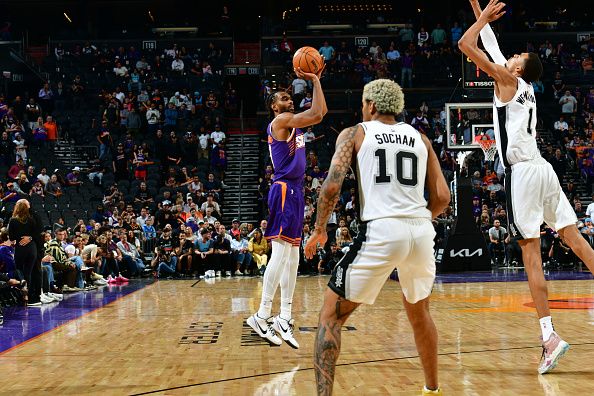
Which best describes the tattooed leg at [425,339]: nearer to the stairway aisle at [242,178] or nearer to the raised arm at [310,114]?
the raised arm at [310,114]

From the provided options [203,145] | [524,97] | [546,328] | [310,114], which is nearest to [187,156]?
[203,145]

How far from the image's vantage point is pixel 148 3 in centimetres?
3139

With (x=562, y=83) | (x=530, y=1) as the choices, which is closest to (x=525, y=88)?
(x=562, y=83)

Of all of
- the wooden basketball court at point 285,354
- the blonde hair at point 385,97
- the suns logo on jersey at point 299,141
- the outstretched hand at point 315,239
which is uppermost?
the blonde hair at point 385,97

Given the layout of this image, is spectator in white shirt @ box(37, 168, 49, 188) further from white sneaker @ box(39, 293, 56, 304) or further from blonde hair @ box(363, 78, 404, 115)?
blonde hair @ box(363, 78, 404, 115)

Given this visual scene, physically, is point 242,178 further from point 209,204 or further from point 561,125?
point 561,125

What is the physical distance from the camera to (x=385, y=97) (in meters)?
4.10

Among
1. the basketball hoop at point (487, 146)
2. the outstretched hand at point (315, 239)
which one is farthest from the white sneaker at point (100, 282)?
the outstretched hand at point (315, 239)

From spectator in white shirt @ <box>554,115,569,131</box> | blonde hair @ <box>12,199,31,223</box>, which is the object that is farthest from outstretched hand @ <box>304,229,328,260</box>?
spectator in white shirt @ <box>554,115,569,131</box>

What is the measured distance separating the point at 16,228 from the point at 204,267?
291 inches

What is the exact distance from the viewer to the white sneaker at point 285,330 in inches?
237

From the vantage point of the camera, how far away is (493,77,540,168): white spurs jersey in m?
5.61

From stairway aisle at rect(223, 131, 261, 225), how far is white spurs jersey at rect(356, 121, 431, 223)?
17.3m

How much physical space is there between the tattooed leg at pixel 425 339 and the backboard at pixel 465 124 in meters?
11.1
